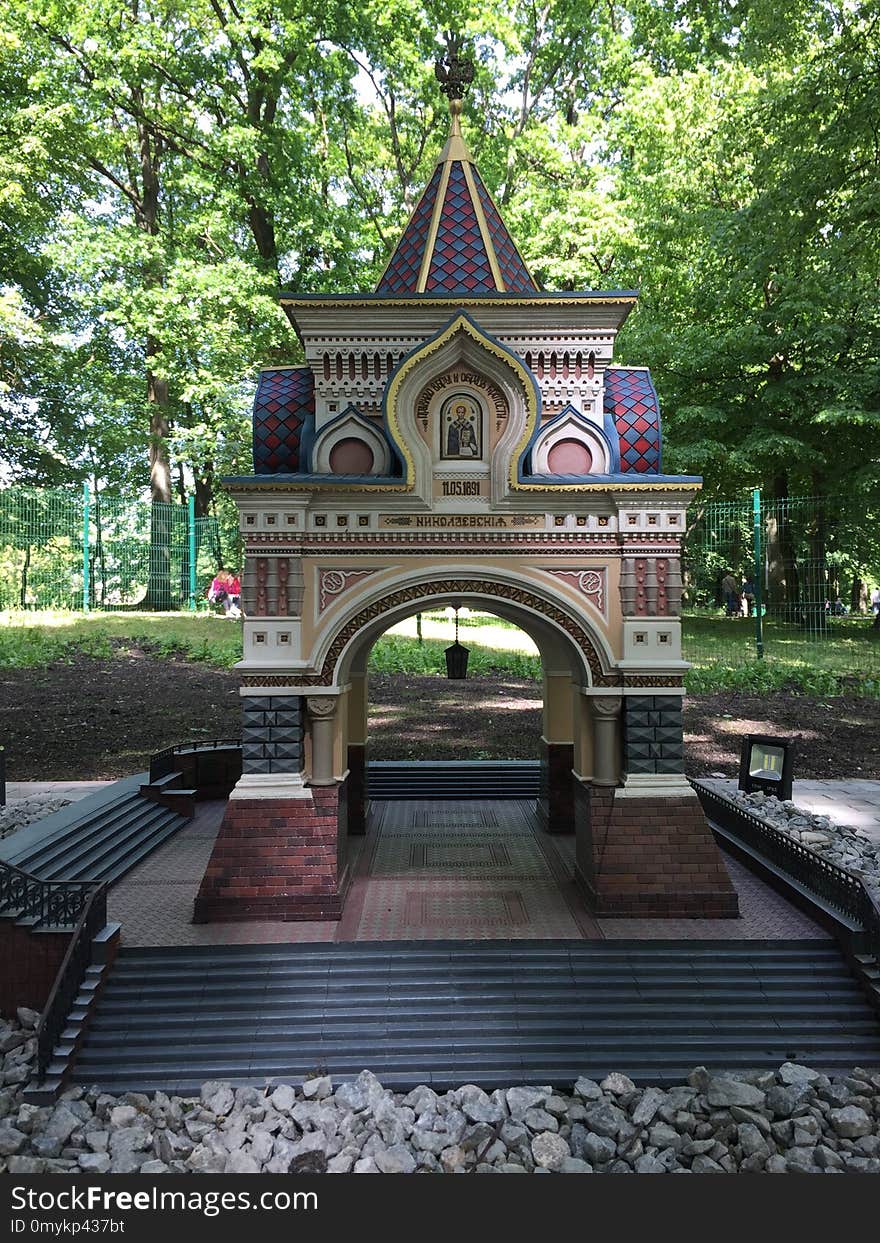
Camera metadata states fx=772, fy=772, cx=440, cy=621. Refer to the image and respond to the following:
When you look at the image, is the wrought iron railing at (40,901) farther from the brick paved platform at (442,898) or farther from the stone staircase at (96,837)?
the stone staircase at (96,837)

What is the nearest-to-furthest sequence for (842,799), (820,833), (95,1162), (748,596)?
(95,1162)
(820,833)
(842,799)
(748,596)

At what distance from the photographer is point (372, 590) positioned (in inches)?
390

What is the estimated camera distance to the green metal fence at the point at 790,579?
2173 cm

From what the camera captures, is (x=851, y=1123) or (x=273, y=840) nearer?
(x=851, y=1123)

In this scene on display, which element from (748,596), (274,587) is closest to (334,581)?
(274,587)

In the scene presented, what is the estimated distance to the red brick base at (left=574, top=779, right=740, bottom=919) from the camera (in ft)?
31.9

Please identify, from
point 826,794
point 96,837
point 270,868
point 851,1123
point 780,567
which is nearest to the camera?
point 851,1123

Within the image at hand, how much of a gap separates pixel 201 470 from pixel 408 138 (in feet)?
56.4

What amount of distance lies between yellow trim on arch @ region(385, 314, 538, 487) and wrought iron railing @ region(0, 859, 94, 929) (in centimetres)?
627

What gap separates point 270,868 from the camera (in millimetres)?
9641

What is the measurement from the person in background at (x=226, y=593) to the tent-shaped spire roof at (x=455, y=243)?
1679 cm

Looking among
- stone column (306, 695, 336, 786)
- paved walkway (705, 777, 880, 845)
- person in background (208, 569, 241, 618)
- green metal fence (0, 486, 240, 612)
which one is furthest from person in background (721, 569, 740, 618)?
stone column (306, 695, 336, 786)

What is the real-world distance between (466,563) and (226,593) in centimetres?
1907

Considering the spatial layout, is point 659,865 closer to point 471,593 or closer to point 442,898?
point 442,898
